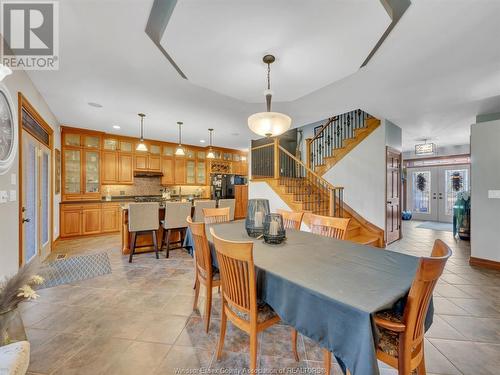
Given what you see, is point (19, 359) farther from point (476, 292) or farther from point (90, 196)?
point (90, 196)

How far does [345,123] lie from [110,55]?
16.2 ft

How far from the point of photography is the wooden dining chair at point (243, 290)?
1211 mm

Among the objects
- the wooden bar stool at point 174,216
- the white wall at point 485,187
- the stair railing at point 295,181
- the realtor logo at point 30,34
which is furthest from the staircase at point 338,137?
the realtor logo at point 30,34

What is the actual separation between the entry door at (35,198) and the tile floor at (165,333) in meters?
0.94

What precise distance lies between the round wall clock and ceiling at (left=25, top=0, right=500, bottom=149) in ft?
2.22

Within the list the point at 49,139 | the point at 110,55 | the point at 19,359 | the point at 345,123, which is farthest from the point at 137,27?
the point at 345,123

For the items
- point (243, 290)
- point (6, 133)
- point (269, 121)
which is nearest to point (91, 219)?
point (6, 133)

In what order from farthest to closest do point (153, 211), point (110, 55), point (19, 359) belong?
point (153, 211) < point (110, 55) < point (19, 359)

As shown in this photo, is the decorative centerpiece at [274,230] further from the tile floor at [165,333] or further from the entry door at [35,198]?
Result: the entry door at [35,198]

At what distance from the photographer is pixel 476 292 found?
8.32 feet

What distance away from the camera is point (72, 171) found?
511cm

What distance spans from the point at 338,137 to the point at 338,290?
5148 millimetres

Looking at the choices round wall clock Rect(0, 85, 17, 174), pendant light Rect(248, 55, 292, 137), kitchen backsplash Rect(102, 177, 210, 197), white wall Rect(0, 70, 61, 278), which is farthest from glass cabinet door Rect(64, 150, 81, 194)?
pendant light Rect(248, 55, 292, 137)

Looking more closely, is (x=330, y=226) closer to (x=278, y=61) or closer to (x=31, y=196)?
(x=278, y=61)
